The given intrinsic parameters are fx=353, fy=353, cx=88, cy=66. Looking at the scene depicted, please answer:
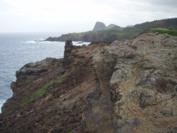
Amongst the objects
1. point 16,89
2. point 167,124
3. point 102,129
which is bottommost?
point 16,89

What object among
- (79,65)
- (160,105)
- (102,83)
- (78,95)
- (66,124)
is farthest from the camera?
(79,65)

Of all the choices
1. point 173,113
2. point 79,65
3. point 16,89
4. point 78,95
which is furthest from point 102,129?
point 16,89

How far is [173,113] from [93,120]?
5.03 m

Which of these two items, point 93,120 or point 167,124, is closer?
point 167,124

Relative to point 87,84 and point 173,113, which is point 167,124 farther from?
point 87,84

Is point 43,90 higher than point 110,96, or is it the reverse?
point 110,96

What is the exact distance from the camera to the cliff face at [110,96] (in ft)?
54.7

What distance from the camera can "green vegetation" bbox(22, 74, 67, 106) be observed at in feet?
116

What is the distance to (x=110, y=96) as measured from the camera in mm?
19844

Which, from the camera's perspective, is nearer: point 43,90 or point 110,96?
point 110,96

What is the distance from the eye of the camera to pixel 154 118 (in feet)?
53.4

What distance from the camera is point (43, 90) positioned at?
36.0m

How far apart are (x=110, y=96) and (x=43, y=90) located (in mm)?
17193

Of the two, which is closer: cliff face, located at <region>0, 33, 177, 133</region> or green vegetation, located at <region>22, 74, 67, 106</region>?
cliff face, located at <region>0, 33, 177, 133</region>
